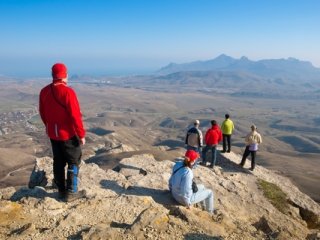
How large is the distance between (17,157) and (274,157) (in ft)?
246

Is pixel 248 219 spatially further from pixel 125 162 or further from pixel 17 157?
pixel 17 157

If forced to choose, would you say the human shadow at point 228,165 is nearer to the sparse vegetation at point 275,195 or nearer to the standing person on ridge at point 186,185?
the sparse vegetation at point 275,195

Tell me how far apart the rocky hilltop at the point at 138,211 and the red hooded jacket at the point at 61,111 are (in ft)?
6.88

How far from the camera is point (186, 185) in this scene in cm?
1198

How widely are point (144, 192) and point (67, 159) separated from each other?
474 centimetres

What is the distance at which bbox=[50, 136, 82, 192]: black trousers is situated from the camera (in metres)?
9.98

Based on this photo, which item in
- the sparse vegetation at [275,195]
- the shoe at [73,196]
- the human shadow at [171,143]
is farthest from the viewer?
the human shadow at [171,143]

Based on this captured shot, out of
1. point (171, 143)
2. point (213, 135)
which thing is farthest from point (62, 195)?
point (171, 143)

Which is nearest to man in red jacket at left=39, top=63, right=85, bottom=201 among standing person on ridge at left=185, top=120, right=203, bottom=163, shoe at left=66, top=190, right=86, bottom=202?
shoe at left=66, top=190, right=86, bottom=202

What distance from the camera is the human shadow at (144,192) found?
13.3 meters

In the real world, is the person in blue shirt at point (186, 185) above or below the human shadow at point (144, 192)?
above

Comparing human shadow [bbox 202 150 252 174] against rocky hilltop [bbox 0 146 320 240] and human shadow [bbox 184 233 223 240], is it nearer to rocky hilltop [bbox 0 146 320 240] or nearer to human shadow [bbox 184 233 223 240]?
rocky hilltop [bbox 0 146 320 240]

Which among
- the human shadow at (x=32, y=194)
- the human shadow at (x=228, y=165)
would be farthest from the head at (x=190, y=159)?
the human shadow at (x=228, y=165)

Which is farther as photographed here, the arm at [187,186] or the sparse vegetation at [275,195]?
the sparse vegetation at [275,195]
